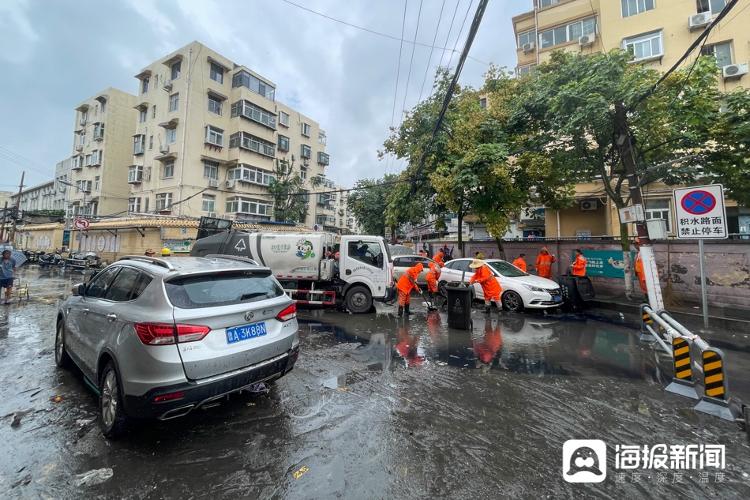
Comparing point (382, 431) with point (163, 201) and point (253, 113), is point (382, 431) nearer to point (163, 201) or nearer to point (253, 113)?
point (163, 201)

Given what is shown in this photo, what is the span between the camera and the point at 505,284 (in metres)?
9.61

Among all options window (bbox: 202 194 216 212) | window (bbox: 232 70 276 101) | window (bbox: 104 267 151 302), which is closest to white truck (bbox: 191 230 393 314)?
window (bbox: 104 267 151 302)

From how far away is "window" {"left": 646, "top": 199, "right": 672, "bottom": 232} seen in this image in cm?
1559

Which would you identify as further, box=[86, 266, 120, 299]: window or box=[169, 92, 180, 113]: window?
box=[169, 92, 180, 113]: window

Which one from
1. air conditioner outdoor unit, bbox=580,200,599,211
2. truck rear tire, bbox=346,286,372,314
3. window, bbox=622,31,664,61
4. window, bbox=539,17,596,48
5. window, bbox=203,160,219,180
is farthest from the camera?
window, bbox=203,160,219,180

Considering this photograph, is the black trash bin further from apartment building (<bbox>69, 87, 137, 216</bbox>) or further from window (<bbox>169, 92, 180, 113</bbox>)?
apartment building (<bbox>69, 87, 137, 216</bbox>)

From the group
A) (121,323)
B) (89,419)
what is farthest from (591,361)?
(89,419)

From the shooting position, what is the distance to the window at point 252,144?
26.8m

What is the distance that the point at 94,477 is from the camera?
2.49m

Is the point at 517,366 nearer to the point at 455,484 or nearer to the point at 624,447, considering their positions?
the point at 624,447

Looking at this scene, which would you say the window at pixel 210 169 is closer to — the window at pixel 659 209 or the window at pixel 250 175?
the window at pixel 250 175

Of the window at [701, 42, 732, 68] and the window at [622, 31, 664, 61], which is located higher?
the window at [622, 31, 664, 61]

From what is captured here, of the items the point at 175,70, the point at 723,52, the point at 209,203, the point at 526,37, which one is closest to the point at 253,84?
the point at 175,70

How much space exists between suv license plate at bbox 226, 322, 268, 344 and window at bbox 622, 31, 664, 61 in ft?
73.3
